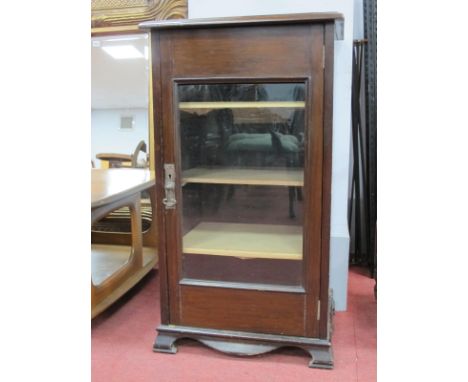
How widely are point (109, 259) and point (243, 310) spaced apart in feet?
3.53

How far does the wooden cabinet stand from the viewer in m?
1.44

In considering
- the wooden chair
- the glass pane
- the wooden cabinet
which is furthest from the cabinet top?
the wooden chair

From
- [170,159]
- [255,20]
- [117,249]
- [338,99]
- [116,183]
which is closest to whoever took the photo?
[255,20]

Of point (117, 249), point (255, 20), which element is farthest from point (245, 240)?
point (117, 249)

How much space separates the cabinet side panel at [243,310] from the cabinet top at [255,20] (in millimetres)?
1015

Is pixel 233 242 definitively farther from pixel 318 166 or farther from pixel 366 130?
Result: pixel 366 130

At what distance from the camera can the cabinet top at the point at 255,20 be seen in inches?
53.8

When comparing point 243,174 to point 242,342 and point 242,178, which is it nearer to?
point 242,178

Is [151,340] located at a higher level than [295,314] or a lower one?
lower

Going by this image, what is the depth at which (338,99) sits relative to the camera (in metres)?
1.92

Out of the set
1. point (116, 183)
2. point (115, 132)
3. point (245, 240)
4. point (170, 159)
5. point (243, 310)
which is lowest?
point (243, 310)
